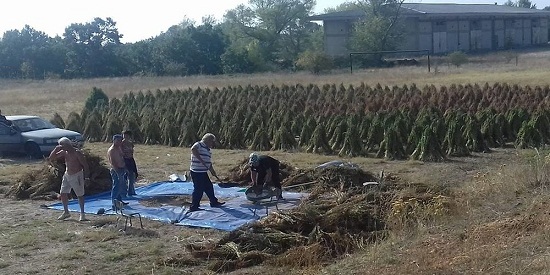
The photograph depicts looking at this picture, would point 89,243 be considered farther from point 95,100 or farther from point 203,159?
point 95,100

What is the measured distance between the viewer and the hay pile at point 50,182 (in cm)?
1591

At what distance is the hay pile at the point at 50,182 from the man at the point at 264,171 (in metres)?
3.79

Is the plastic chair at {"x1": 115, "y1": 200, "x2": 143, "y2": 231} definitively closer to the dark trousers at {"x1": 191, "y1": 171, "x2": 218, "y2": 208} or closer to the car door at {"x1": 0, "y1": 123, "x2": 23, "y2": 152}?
the dark trousers at {"x1": 191, "y1": 171, "x2": 218, "y2": 208}

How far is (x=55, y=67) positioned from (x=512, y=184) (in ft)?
212

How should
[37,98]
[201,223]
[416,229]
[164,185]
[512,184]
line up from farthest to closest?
[37,98] < [164,185] < [201,223] < [512,184] < [416,229]

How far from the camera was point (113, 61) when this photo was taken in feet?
227

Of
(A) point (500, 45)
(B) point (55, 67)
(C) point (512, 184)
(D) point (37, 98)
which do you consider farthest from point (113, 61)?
(C) point (512, 184)

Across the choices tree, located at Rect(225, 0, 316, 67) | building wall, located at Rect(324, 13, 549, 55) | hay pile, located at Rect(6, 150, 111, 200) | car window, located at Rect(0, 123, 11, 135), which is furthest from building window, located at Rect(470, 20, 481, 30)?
hay pile, located at Rect(6, 150, 111, 200)

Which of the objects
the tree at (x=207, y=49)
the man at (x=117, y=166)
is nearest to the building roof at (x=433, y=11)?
the tree at (x=207, y=49)

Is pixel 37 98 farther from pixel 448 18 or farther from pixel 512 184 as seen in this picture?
pixel 448 18

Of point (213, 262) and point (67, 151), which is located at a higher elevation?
point (67, 151)

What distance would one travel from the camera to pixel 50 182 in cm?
1605

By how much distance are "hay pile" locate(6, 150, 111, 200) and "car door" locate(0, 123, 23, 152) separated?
18.7ft

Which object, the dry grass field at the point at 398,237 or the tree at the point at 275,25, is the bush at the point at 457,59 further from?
the dry grass field at the point at 398,237
